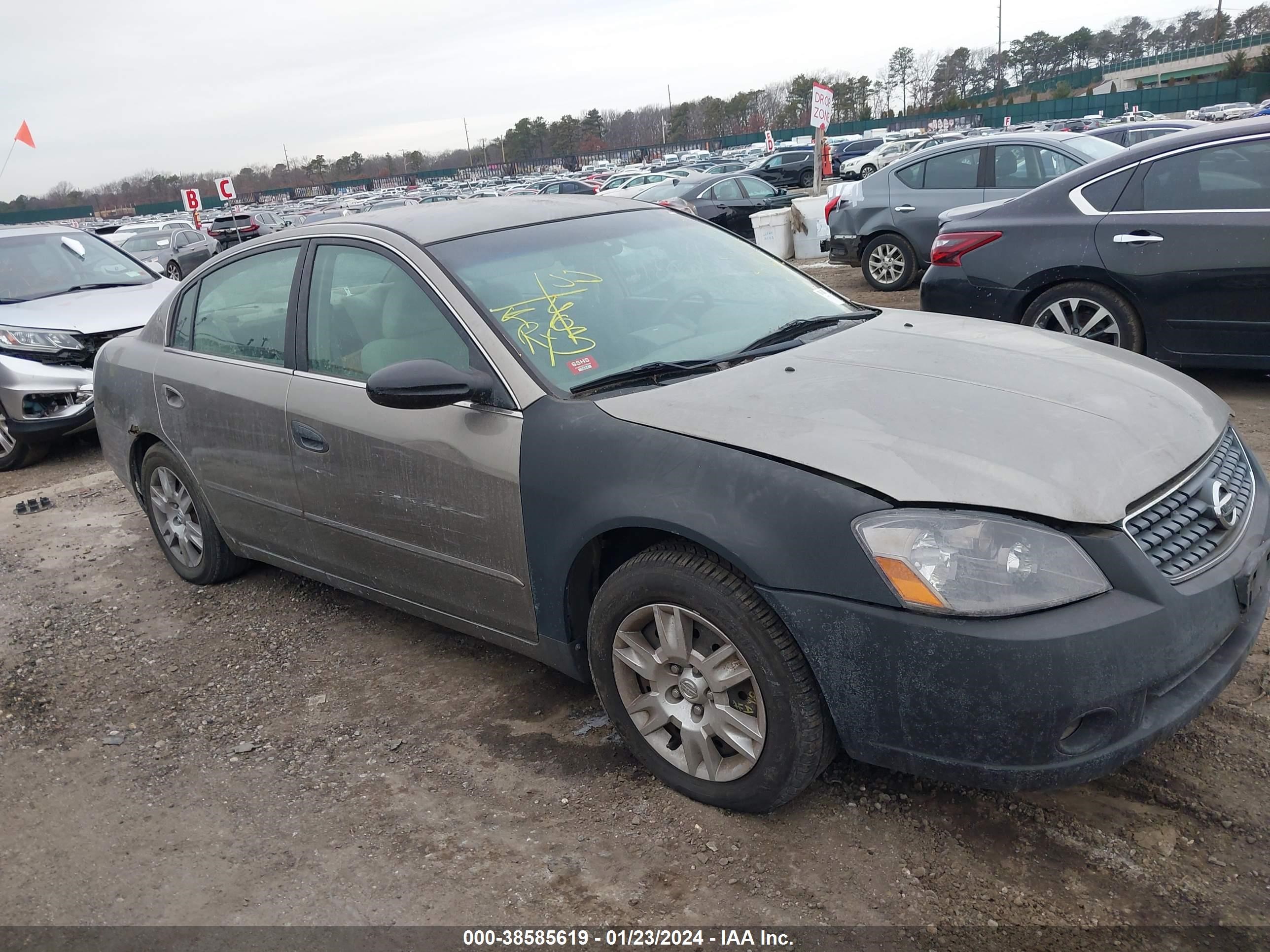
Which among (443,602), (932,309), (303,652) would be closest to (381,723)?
(443,602)

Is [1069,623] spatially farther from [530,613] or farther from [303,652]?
[303,652]

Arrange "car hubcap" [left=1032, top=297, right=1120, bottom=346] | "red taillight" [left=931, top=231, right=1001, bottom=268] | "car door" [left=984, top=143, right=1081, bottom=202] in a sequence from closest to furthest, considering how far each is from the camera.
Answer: "car hubcap" [left=1032, top=297, right=1120, bottom=346] → "red taillight" [left=931, top=231, right=1001, bottom=268] → "car door" [left=984, top=143, right=1081, bottom=202]

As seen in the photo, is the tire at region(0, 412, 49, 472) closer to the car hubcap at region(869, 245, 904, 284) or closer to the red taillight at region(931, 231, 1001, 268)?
the red taillight at region(931, 231, 1001, 268)

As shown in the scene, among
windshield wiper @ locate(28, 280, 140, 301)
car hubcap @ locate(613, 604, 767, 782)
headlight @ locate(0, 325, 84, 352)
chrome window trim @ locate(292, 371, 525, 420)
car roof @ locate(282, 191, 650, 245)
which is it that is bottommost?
car hubcap @ locate(613, 604, 767, 782)

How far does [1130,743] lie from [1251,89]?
67559mm

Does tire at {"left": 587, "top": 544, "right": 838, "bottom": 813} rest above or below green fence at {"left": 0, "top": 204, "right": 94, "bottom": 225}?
below

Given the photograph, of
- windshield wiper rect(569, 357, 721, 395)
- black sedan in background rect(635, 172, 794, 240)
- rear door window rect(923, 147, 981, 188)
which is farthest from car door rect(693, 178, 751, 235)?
windshield wiper rect(569, 357, 721, 395)

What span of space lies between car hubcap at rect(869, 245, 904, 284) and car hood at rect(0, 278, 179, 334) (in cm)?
724

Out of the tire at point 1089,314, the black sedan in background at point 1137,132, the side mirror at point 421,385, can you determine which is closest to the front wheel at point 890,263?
the tire at point 1089,314

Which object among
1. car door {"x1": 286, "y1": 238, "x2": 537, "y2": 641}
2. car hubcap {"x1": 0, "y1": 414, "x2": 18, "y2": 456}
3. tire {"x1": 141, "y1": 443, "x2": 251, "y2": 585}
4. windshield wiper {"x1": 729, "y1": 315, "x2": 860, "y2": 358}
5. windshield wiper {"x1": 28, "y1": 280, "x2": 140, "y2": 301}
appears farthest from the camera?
windshield wiper {"x1": 28, "y1": 280, "x2": 140, "y2": 301}

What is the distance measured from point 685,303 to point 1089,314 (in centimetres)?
379

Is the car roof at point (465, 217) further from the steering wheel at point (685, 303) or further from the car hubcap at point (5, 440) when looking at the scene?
the car hubcap at point (5, 440)

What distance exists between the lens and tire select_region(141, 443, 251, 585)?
4570 millimetres

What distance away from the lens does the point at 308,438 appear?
366 cm
